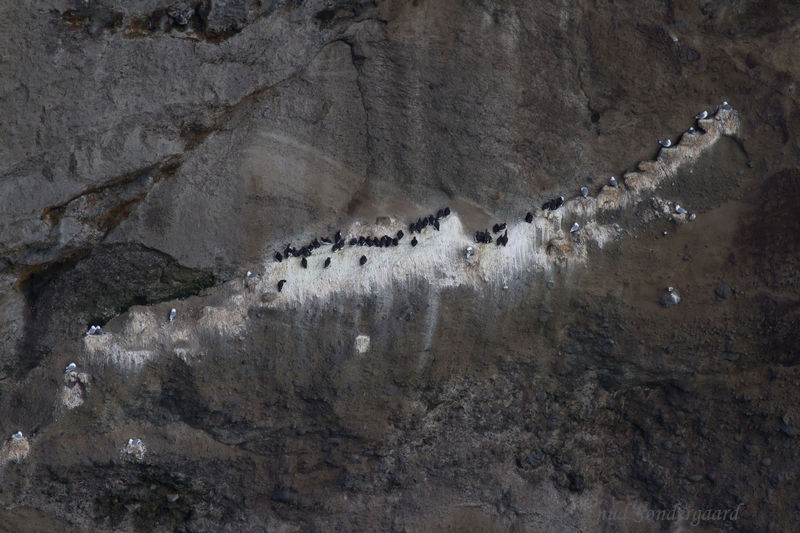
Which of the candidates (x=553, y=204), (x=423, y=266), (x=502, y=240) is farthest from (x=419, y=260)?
(x=553, y=204)

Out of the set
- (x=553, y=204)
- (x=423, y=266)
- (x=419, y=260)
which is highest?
(x=553, y=204)

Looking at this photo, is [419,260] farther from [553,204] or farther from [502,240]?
[553,204]

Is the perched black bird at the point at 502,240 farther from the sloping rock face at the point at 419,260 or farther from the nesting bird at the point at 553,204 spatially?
the nesting bird at the point at 553,204

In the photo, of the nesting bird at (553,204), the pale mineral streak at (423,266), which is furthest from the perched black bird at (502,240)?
the nesting bird at (553,204)

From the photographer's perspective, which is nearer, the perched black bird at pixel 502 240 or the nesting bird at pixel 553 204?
the perched black bird at pixel 502 240

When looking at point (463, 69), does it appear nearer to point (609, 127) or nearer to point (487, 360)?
point (609, 127)

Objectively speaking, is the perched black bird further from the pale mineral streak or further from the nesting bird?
the nesting bird
